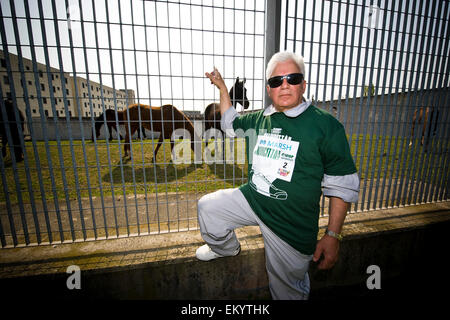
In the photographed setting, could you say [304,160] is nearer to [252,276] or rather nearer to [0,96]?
[252,276]

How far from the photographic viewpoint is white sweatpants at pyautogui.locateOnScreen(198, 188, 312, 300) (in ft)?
5.77

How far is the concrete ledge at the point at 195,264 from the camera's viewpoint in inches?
83.2

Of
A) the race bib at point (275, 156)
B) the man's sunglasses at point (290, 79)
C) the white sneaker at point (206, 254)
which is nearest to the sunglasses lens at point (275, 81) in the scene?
the man's sunglasses at point (290, 79)

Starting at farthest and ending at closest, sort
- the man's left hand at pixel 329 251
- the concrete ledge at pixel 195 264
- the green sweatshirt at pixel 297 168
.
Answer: the concrete ledge at pixel 195 264
the man's left hand at pixel 329 251
the green sweatshirt at pixel 297 168

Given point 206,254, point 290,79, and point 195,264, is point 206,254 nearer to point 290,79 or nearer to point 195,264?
point 195,264

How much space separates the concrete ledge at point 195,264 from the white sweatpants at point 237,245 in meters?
0.44

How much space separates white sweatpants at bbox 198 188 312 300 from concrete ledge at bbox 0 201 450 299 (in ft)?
1.43

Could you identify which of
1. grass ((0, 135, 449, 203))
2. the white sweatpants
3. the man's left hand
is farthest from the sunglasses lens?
the man's left hand

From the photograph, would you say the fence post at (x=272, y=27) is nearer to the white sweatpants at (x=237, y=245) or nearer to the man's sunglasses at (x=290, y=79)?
the man's sunglasses at (x=290, y=79)

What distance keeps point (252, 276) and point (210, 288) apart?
21.2 inches

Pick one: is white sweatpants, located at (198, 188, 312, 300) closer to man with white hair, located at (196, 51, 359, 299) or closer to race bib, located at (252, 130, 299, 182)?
man with white hair, located at (196, 51, 359, 299)

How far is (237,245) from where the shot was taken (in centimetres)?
223

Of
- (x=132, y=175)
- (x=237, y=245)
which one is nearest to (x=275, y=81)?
(x=237, y=245)

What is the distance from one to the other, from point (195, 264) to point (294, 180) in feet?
4.99
